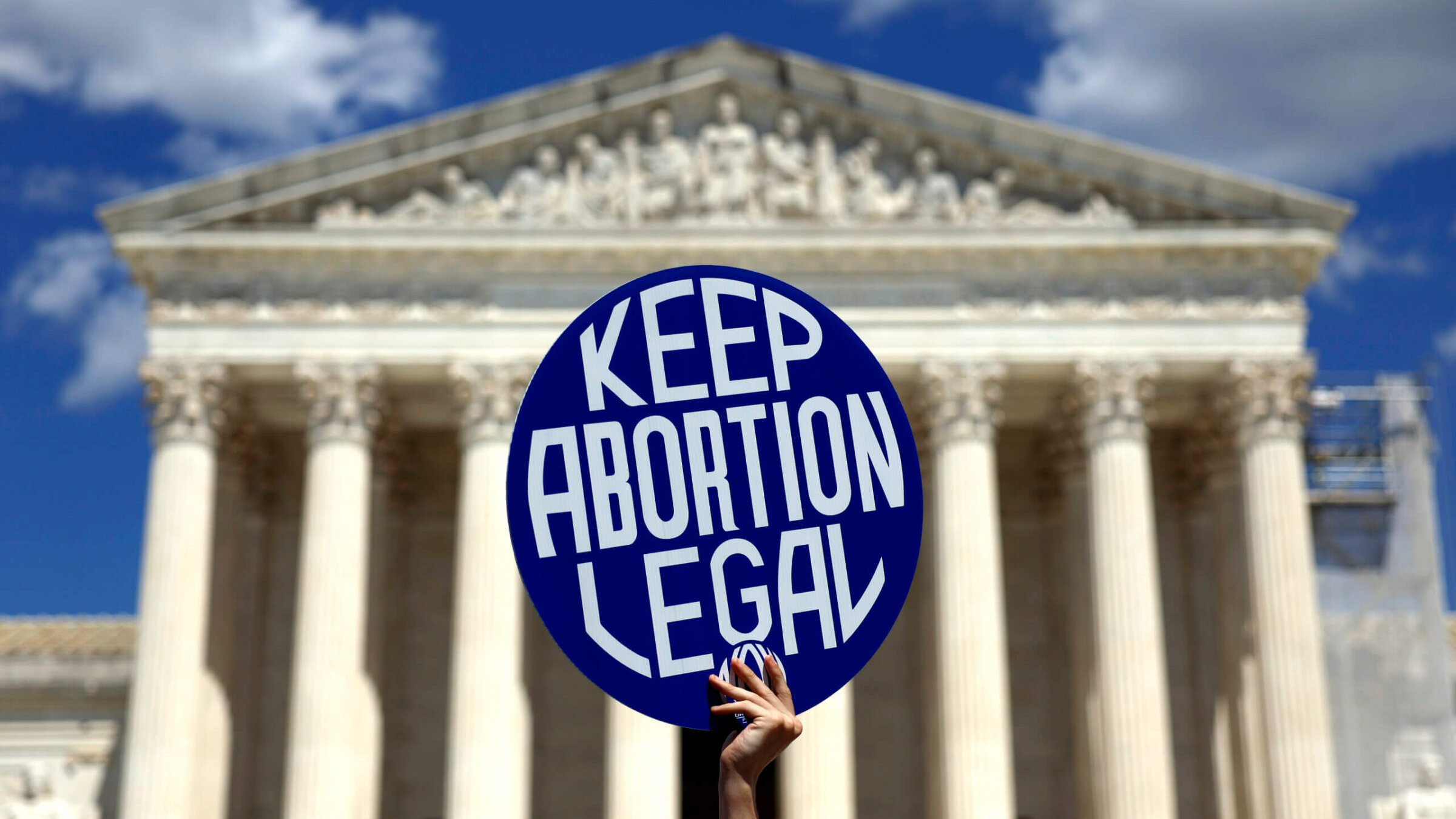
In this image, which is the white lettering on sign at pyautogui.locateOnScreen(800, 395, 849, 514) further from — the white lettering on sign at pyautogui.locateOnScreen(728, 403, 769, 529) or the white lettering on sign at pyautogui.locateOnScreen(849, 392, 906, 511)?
the white lettering on sign at pyautogui.locateOnScreen(728, 403, 769, 529)

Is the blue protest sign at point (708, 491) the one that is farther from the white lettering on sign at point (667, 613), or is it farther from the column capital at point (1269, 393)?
the column capital at point (1269, 393)

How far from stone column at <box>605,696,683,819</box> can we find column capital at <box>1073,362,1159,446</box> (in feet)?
39.6

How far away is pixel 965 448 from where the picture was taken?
42.6 m

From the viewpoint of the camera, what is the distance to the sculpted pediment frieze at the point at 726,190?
43.8m

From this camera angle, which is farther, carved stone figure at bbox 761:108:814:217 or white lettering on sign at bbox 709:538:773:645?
carved stone figure at bbox 761:108:814:217

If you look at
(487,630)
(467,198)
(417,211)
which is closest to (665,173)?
(467,198)

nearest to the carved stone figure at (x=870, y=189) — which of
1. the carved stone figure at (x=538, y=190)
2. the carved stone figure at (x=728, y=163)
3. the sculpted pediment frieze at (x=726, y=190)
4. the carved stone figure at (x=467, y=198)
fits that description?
the sculpted pediment frieze at (x=726, y=190)

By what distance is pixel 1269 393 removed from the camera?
4294 cm

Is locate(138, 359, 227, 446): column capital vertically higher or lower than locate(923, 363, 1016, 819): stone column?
higher

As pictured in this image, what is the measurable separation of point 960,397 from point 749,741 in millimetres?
35988

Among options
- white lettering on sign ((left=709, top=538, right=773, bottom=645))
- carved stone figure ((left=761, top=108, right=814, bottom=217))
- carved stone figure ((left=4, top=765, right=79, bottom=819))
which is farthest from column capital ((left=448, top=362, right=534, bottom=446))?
white lettering on sign ((left=709, top=538, right=773, bottom=645))

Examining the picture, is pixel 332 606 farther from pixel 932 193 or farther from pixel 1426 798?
pixel 1426 798

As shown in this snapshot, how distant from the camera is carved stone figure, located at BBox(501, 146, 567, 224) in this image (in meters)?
44.0

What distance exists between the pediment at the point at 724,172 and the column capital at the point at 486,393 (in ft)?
10.9
